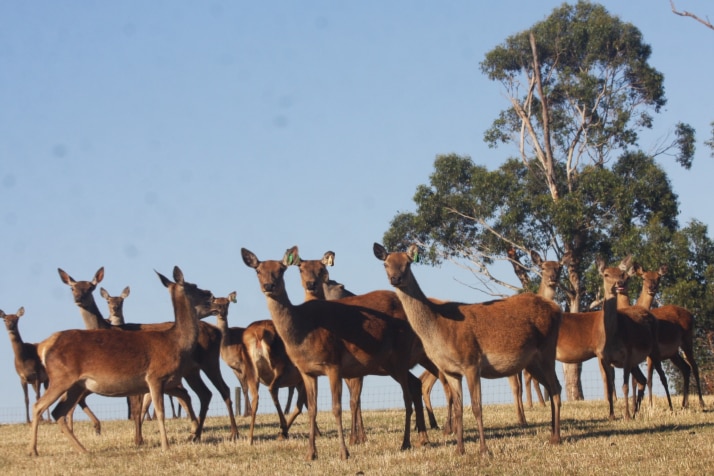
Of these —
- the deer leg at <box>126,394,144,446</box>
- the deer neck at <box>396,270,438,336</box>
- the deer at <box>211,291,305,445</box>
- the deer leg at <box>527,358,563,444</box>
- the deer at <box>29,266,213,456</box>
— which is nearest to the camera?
the deer neck at <box>396,270,438,336</box>

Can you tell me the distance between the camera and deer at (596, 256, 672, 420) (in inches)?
668

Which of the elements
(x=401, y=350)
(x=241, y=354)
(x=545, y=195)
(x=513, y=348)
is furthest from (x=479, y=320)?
(x=545, y=195)

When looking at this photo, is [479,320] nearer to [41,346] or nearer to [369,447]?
[369,447]

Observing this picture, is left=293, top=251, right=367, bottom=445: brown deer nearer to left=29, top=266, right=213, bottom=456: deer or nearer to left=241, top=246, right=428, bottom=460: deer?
left=241, top=246, right=428, bottom=460: deer

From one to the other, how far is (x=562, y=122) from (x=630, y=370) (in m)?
22.8

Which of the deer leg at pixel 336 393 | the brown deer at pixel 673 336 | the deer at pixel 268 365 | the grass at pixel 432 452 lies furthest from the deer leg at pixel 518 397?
the deer leg at pixel 336 393

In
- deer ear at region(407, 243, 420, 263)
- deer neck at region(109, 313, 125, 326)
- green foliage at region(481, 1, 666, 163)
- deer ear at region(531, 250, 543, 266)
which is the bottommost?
deer ear at region(407, 243, 420, 263)

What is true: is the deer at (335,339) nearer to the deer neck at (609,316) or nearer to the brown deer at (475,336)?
the brown deer at (475,336)

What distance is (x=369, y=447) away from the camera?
13570 mm

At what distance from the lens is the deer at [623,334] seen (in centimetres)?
1697

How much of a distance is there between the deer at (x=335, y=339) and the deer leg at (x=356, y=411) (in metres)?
0.46

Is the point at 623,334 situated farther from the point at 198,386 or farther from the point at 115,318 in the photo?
the point at 115,318

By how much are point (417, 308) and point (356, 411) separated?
2.28 m

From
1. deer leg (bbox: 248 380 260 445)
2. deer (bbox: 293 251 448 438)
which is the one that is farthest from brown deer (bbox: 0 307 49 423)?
deer (bbox: 293 251 448 438)
